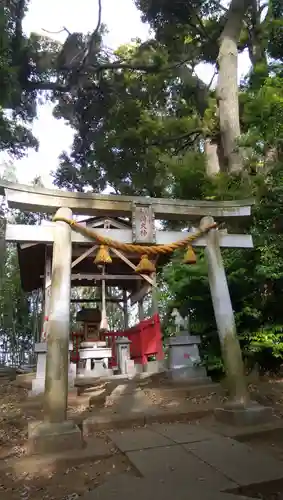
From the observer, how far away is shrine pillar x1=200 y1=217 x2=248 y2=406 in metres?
5.17

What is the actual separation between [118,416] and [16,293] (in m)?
16.3

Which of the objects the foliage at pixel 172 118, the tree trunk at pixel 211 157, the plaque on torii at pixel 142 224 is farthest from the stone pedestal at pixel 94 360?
the tree trunk at pixel 211 157

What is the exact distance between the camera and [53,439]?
4.07 m

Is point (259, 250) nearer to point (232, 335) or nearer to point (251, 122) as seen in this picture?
point (232, 335)

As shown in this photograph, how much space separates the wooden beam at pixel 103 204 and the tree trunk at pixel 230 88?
12.0 ft

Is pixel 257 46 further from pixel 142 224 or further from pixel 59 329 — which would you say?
pixel 59 329

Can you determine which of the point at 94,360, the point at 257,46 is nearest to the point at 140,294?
the point at 94,360

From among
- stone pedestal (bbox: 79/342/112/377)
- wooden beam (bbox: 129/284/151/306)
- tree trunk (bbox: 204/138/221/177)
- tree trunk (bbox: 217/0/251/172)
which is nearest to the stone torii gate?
tree trunk (bbox: 217/0/251/172)

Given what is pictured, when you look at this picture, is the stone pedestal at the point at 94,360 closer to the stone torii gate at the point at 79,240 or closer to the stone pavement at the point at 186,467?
the stone torii gate at the point at 79,240

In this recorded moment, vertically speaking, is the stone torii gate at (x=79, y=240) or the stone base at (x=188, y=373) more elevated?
the stone torii gate at (x=79, y=240)

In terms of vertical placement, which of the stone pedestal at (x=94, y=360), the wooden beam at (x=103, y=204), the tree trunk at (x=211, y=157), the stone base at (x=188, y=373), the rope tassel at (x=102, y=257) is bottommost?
the stone base at (x=188, y=373)

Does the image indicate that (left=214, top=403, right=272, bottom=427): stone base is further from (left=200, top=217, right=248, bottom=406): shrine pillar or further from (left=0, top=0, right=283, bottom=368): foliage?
(left=0, top=0, right=283, bottom=368): foliage

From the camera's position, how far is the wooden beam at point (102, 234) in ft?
16.6

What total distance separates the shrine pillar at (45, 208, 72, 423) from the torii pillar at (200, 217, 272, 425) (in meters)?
2.22
